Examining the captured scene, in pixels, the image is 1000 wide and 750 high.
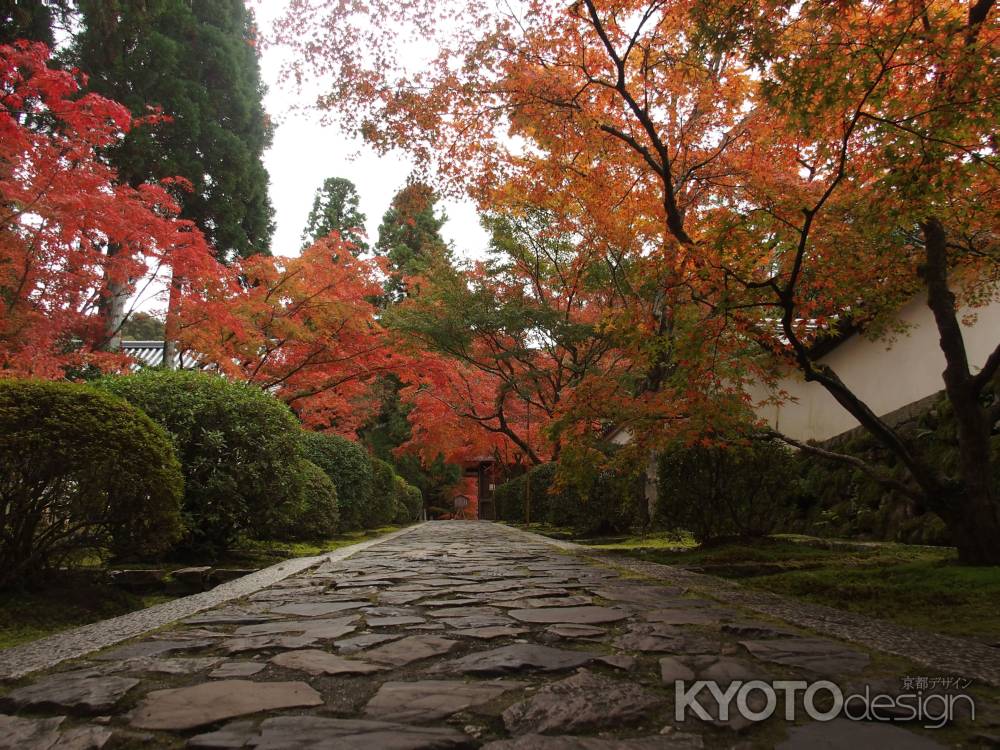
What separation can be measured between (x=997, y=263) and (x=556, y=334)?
794 centimetres

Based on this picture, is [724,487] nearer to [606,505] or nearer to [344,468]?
[606,505]

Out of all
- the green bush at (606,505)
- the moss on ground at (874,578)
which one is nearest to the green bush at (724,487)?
the moss on ground at (874,578)

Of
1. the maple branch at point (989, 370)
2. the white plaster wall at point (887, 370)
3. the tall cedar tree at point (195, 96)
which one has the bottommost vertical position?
the maple branch at point (989, 370)

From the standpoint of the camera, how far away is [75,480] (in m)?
3.52

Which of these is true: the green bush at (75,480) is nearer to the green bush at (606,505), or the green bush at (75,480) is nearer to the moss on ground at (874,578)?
the moss on ground at (874,578)

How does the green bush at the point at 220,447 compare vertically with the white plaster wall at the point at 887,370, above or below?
below

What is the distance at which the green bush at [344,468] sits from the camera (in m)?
10.8

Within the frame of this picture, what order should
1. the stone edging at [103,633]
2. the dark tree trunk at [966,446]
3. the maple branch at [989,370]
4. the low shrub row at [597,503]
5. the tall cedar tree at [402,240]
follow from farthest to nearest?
the tall cedar tree at [402,240] → the low shrub row at [597,503] → the dark tree trunk at [966,446] → the maple branch at [989,370] → the stone edging at [103,633]

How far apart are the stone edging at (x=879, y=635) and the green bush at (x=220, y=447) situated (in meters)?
4.20

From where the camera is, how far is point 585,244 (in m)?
12.1

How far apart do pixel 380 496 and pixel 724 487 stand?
9.83m

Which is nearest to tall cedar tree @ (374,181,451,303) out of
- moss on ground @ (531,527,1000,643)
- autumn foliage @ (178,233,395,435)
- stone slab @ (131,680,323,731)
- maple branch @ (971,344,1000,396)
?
autumn foliage @ (178,233,395,435)

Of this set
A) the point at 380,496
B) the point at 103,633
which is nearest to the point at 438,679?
the point at 103,633

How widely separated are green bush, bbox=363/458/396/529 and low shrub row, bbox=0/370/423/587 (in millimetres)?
7560
